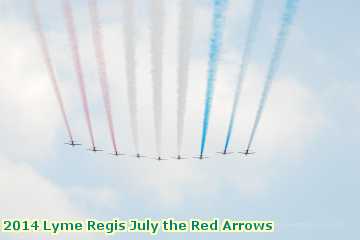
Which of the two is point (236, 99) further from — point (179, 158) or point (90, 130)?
point (179, 158)

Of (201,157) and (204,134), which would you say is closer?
(204,134)

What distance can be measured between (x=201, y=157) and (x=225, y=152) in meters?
3.07

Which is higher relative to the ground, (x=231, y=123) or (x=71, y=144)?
(x=71, y=144)

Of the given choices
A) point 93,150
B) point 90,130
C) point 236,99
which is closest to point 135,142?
point 90,130

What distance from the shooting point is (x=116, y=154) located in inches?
2052

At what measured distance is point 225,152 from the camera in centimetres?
4925

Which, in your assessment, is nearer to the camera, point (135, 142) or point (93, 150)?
point (135, 142)

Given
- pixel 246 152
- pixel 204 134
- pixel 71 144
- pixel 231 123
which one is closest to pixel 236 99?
pixel 231 123

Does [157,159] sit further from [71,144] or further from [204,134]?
[204,134]

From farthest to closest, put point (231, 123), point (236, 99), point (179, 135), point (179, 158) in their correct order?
point (179, 158) → point (179, 135) → point (231, 123) → point (236, 99)

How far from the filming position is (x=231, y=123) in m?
41.2

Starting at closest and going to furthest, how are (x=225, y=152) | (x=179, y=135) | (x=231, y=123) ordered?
1. (x=231, y=123)
2. (x=179, y=135)
3. (x=225, y=152)

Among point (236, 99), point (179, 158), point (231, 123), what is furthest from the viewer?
point (179, 158)

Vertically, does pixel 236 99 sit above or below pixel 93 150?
below
